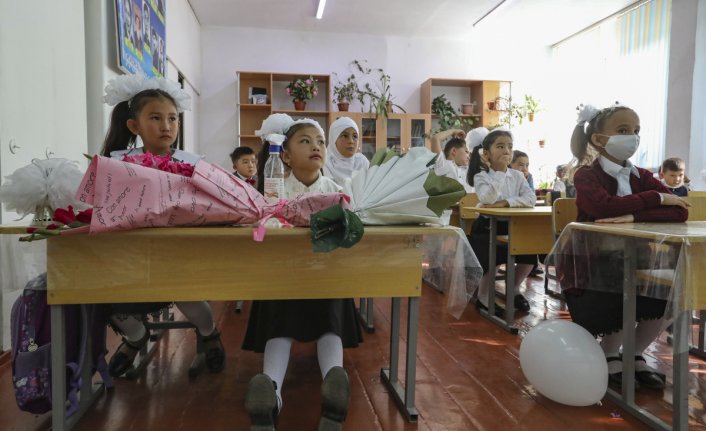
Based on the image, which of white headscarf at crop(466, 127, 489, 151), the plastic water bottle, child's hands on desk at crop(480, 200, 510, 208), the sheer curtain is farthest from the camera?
the sheer curtain

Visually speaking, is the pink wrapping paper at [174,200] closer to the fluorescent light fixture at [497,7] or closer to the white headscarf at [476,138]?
the white headscarf at [476,138]

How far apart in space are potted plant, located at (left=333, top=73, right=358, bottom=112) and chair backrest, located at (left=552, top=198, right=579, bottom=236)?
182 inches

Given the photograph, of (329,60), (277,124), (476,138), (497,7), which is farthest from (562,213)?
(329,60)

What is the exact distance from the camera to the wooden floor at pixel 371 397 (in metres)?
1.41

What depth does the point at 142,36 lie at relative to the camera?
3336mm

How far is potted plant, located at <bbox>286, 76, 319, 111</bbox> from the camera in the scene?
20.1 ft

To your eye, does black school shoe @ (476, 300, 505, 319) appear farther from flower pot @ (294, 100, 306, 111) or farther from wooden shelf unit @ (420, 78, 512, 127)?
wooden shelf unit @ (420, 78, 512, 127)

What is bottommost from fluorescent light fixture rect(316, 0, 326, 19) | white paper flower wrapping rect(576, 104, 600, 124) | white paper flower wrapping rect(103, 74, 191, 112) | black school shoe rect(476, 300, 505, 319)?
black school shoe rect(476, 300, 505, 319)

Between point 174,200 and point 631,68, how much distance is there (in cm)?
627

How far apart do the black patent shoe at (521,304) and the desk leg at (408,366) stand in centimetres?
150

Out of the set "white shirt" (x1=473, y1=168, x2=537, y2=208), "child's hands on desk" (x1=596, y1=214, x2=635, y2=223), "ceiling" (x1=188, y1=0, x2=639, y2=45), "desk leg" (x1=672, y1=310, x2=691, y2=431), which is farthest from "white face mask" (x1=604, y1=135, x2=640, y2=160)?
"ceiling" (x1=188, y1=0, x2=639, y2=45)

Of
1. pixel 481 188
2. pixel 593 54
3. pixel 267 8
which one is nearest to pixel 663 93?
pixel 593 54

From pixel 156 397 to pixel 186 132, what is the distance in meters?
4.25

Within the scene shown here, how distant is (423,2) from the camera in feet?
18.1
